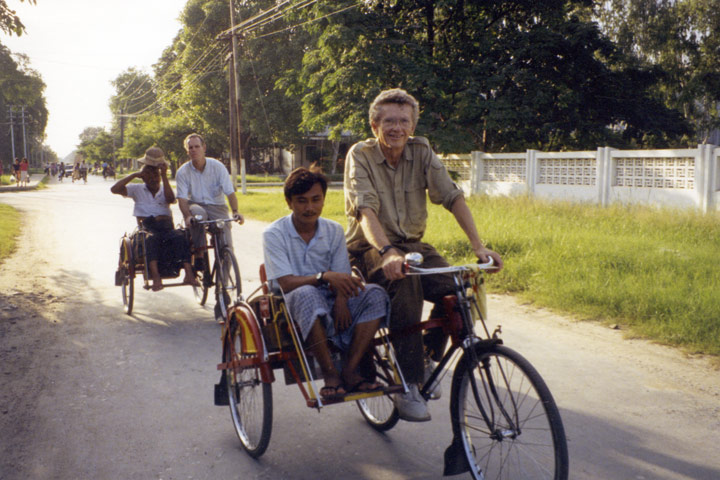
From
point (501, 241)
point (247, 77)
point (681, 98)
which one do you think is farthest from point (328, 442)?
point (247, 77)

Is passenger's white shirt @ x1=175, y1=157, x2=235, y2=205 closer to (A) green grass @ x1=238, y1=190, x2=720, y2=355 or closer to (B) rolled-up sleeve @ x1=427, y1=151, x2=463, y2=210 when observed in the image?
(A) green grass @ x1=238, y1=190, x2=720, y2=355

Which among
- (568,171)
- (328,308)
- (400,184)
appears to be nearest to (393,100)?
(400,184)

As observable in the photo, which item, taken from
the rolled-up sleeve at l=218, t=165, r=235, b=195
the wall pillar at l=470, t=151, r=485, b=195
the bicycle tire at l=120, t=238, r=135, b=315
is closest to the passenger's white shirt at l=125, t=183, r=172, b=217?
the bicycle tire at l=120, t=238, r=135, b=315

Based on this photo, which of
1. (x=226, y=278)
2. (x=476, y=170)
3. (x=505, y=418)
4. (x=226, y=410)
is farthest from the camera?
(x=476, y=170)

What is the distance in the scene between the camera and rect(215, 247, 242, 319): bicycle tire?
6.70m

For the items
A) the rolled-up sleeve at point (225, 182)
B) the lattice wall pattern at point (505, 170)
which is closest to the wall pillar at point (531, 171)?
the lattice wall pattern at point (505, 170)

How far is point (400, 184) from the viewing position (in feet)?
12.3

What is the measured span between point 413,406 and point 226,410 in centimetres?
148

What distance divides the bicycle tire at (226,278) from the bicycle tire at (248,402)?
2.81 meters

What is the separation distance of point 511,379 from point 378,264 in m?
1.10

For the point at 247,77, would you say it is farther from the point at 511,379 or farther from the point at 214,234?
the point at 511,379

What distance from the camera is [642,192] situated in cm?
1400

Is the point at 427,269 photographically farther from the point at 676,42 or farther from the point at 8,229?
the point at 676,42

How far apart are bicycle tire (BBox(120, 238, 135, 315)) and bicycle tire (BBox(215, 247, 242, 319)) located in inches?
35.7
